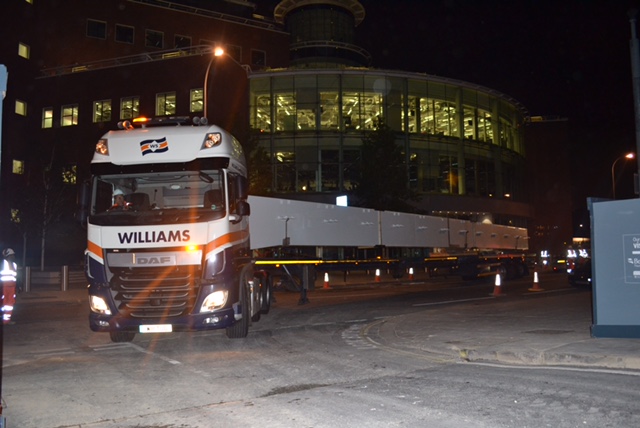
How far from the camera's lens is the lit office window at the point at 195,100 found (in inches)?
1608

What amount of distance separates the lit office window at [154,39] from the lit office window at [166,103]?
430 inches

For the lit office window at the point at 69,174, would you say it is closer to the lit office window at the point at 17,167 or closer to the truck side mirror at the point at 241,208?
the lit office window at the point at 17,167

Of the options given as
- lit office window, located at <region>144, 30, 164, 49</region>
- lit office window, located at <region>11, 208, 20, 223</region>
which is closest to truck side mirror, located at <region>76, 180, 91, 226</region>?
lit office window, located at <region>11, 208, 20, 223</region>

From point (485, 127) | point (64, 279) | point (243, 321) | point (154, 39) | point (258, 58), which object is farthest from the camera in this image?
point (485, 127)

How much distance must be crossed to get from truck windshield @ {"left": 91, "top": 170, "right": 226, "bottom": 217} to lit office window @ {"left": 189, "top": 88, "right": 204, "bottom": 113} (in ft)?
103

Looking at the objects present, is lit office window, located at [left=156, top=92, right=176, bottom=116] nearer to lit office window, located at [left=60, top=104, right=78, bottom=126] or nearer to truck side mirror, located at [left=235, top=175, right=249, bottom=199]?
lit office window, located at [left=60, top=104, right=78, bottom=126]

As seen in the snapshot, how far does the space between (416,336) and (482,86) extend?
48.9 m

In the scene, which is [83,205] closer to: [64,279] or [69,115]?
[64,279]

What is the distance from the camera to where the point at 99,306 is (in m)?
9.75

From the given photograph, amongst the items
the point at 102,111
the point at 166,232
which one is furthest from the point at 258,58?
the point at 166,232

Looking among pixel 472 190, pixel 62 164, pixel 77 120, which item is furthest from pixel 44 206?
pixel 472 190

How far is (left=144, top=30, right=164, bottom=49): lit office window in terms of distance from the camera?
1988 inches

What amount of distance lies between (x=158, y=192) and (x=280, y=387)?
480cm

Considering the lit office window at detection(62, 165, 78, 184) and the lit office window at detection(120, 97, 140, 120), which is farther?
the lit office window at detection(120, 97, 140, 120)
